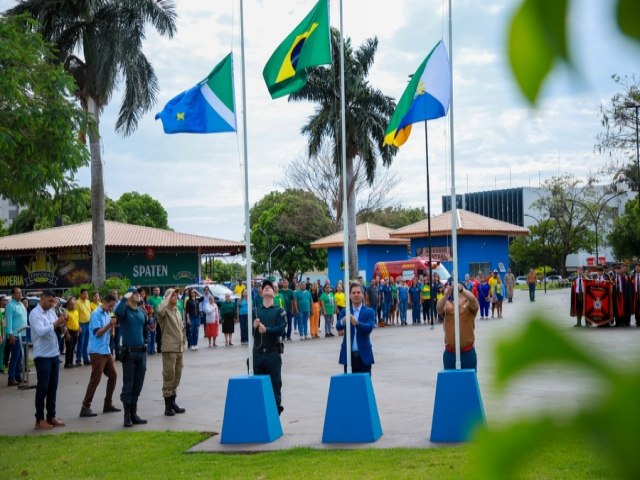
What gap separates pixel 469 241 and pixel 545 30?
179 ft

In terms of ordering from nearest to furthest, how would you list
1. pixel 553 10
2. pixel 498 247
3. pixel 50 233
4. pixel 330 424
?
pixel 553 10 → pixel 330 424 → pixel 50 233 → pixel 498 247

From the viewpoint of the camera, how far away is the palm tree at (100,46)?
89.8ft

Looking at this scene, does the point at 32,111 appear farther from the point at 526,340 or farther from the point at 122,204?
the point at 122,204

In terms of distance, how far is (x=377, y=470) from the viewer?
25.2ft

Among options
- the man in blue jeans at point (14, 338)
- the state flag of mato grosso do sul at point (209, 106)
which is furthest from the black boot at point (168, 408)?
the man in blue jeans at point (14, 338)

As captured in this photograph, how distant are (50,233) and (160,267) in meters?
6.04

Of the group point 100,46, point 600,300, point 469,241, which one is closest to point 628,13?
point 600,300

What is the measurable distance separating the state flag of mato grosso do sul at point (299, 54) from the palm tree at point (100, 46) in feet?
59.5

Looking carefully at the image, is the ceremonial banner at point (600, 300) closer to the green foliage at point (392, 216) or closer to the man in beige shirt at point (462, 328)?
the man in beige shirt at point (462, 328)

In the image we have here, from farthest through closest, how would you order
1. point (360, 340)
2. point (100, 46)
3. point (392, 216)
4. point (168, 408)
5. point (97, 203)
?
point (392, 216)
point (97, 203)
point (100, 46)
point (168, 408)
point (360, 340)

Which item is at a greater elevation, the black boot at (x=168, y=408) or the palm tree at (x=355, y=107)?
the palm tree at (x=355, y=107)

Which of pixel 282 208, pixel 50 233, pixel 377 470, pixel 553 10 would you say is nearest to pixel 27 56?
pixel 377 470

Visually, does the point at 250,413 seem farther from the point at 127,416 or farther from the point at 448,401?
the point at 127,416

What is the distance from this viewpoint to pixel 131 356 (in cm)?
1175
